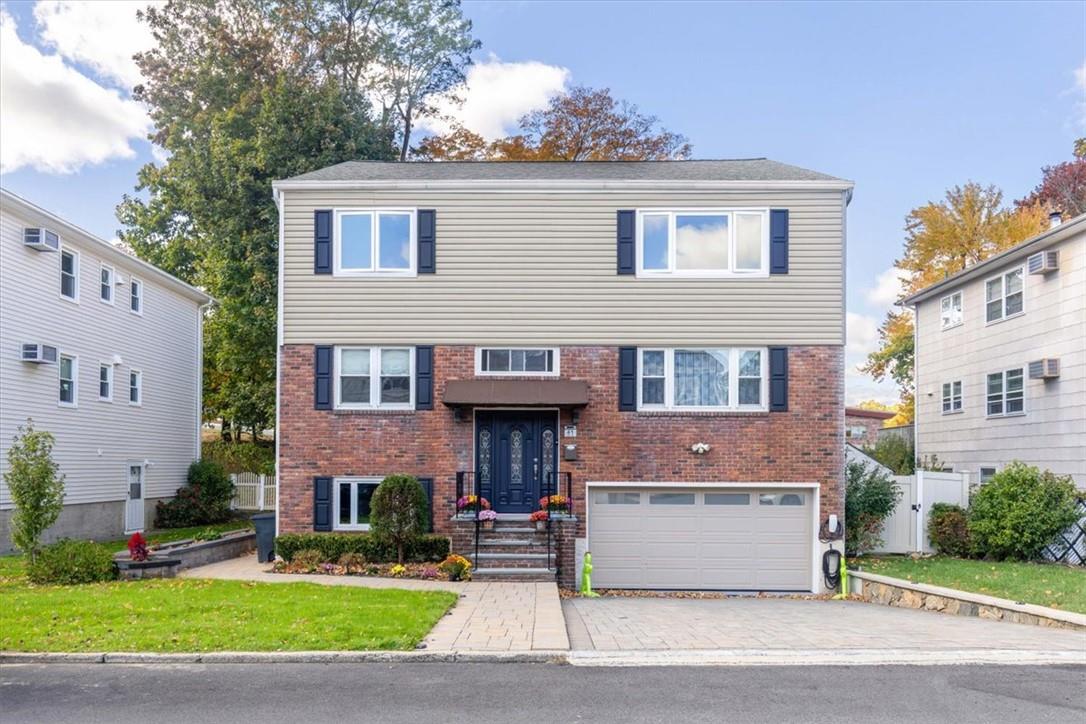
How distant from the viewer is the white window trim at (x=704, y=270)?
51.1ft

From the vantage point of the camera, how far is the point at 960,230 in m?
32.2

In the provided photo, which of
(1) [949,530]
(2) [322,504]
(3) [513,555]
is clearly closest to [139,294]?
(2) [322,504]

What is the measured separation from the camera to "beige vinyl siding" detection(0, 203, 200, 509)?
58.5 ft

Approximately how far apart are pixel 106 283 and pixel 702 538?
1584 cm

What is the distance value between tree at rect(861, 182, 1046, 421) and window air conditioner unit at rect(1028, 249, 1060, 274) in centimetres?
1288

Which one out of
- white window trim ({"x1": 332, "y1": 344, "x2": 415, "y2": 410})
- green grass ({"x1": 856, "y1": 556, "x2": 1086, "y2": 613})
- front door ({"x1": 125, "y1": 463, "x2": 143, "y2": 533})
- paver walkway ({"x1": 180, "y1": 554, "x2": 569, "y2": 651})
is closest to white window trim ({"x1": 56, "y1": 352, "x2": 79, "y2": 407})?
front door ({"x1": 125, "y1": 463, "x2": 143, "y2": 533})

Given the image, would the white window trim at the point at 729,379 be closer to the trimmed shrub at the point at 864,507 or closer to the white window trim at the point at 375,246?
the trimmed shrub at the point at 864,507

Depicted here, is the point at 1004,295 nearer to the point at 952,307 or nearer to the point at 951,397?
the point at 952,307

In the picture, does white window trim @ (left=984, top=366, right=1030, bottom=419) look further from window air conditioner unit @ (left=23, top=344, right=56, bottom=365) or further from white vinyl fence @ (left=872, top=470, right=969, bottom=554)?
window air conditioner unit @ (left=23, top=344, right=56, bottom=365)

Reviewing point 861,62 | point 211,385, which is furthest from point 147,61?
point 861,62

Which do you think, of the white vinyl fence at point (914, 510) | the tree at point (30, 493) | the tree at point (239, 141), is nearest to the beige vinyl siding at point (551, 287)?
the white vinyl fence at point (914, 510)

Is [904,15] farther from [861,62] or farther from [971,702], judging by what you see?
[971,702]

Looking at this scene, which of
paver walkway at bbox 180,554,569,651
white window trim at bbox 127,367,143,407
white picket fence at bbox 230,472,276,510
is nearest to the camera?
paver walkway at bbox 180,554,569,651

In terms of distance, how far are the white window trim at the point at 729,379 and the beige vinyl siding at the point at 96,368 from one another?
12741 mm
